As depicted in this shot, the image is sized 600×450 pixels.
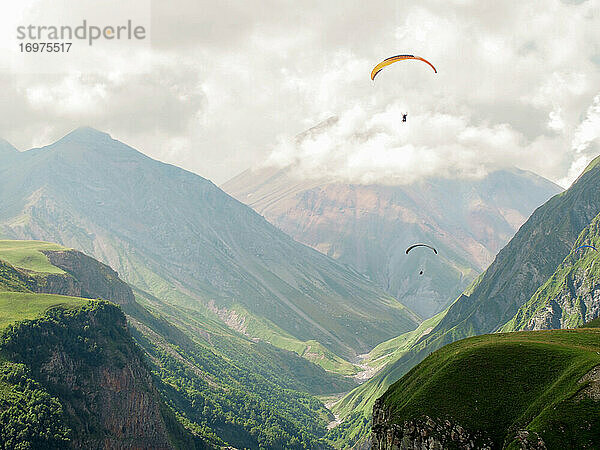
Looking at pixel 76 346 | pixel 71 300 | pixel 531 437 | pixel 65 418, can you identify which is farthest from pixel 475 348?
pixel 71 300

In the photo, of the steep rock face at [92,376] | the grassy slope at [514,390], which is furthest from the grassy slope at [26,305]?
the grassy slope at [514,390]

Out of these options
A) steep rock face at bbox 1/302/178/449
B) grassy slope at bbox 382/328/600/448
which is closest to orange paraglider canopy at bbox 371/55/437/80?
grassy slope at bbox 382/328/600/448

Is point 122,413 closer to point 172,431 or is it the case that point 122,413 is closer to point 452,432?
point 172,431

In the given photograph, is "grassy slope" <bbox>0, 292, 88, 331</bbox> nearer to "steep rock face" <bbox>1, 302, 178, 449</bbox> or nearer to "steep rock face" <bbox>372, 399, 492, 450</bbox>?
"steep rock face" <bbox>1, 302, 178, 449</bbox>

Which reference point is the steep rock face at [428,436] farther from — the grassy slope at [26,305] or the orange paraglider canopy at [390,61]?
the grassy slope at [26,305]

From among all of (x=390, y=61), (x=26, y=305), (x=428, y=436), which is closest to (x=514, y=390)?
(x=428, y=436)

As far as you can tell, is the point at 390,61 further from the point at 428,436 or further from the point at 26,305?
the point at 26,305
